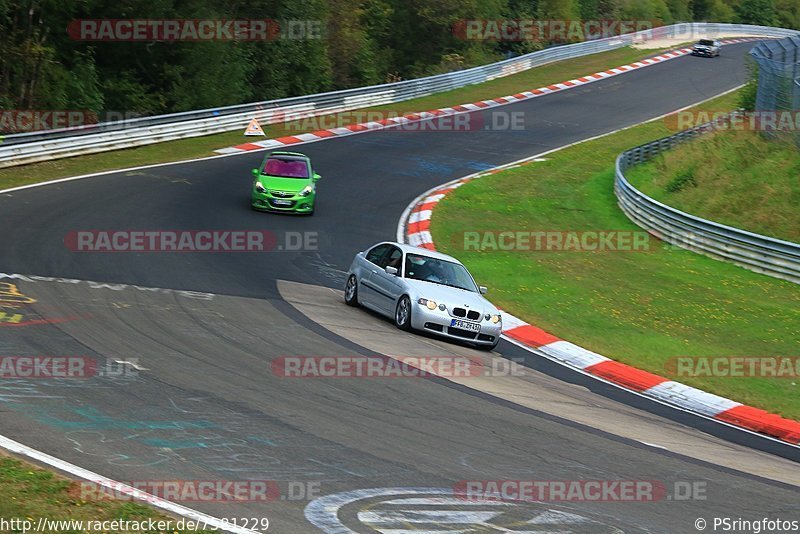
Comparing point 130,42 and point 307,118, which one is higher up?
point 130,42

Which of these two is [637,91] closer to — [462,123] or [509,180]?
[462,123]

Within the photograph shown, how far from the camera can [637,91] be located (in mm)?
50719

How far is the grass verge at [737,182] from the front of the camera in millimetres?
25453

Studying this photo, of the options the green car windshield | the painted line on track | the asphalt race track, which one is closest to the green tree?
the green car windshield

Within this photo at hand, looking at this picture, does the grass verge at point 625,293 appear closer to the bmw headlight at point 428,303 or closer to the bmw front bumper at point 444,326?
the bmw front bumper at point 444,326

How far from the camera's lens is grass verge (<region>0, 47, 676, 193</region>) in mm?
25766

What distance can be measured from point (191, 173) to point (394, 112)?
14711 mm

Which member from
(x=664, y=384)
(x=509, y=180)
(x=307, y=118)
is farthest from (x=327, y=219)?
(x=307, y=118)

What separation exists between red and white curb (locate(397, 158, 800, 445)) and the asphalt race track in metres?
0.51

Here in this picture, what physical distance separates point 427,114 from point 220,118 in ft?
31.6

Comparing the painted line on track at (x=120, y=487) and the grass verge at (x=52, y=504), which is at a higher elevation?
the grass verge at (x=52, y=504)

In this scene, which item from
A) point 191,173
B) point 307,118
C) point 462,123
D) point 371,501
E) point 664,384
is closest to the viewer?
point 371,501

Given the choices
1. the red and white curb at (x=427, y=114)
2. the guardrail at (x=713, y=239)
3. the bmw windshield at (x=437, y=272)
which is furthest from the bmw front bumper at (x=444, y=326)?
the red and white curb at (x=427, y=114)

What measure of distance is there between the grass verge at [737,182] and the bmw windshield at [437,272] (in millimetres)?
11155
